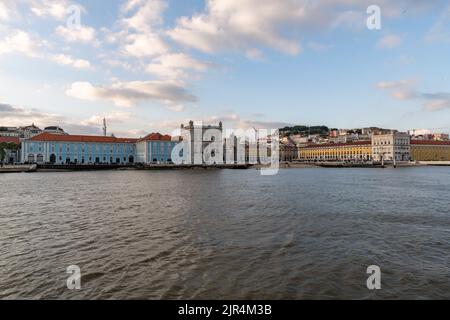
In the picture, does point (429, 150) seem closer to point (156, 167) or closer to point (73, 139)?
point (156, 167)

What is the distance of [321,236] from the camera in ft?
41.8

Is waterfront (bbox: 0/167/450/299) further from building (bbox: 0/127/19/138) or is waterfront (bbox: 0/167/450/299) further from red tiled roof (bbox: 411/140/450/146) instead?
building (bbox: 0/127/19/138)

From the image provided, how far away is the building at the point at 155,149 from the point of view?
104812 millimetres

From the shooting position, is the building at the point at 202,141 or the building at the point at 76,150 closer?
the building at the point at 76,150

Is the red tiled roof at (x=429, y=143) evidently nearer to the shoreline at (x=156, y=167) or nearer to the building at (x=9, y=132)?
the shoreline at (x=156, y=167)

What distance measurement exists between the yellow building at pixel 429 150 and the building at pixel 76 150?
116m

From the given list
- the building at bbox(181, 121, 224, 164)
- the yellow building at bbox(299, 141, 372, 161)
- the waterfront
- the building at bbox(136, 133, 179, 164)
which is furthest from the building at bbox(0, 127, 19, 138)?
the waterfront

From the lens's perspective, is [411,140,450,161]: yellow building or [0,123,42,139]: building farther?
[0,123,42,139]: building

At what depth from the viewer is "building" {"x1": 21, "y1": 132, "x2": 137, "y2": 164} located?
304 feet

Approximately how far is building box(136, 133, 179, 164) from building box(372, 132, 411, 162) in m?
85.7

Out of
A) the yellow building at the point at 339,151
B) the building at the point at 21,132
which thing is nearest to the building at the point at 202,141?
the yellow building at the point at 339,151

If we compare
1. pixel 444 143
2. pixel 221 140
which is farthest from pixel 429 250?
pixel 444 143
